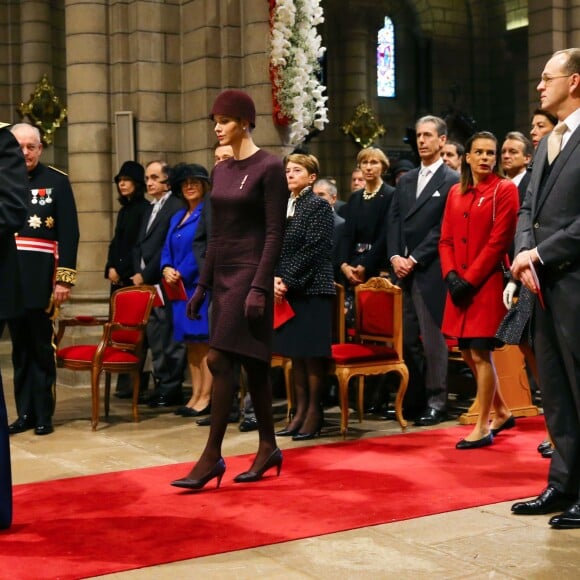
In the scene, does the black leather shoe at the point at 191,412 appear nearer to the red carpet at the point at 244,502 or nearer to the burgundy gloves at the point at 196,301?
the red carpet at the point at 244,502

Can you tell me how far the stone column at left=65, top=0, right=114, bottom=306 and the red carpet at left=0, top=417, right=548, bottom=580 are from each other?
4.38 metres

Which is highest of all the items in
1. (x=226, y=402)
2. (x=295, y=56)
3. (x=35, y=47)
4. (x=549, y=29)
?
(x=35, y=47)

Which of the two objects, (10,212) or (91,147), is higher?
(91,147)

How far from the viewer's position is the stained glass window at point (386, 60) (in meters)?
20.8

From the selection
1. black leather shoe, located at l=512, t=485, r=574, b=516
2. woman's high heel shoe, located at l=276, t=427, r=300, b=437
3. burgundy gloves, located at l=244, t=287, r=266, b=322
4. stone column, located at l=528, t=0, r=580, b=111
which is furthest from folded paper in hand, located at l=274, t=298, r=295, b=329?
stone column, located at l=528, t=0, r=580, b=111

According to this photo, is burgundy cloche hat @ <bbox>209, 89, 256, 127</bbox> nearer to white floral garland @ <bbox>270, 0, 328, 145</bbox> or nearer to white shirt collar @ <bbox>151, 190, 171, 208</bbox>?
white shirt collar @ <bbox>151, 190, 171, 208</bbox>

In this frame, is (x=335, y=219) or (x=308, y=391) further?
(x=335, y=219)

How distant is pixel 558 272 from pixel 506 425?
2484mm

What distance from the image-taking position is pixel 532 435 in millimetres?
6496

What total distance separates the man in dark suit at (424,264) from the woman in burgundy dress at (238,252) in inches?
81.1

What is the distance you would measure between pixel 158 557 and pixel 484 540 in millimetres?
1270

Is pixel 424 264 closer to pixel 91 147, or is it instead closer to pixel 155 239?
pixel 155 239

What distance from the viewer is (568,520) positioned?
14.1 feet

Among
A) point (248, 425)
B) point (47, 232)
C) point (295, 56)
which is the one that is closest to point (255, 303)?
point (248, 425)
